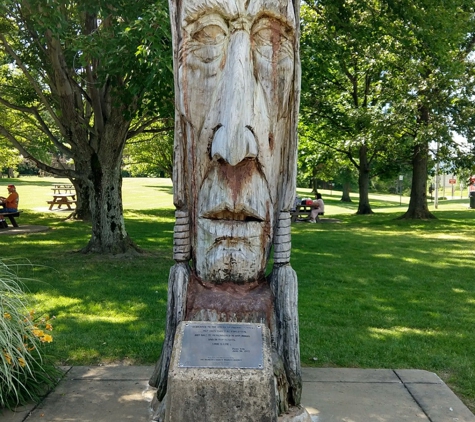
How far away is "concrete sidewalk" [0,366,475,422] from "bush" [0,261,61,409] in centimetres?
13

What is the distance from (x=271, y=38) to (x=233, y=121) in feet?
2.08

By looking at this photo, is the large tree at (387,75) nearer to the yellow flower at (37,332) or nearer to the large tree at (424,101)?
the large tree at (424,101)

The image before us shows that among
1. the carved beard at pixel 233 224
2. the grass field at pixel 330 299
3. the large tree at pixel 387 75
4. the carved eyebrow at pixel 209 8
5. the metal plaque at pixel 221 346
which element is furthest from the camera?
the large tree at pixel 387 75

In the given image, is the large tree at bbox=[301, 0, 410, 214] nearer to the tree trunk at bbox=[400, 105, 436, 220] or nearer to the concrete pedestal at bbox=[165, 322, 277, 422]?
the tree trunk at bbox=[400, 105, 436, 220]

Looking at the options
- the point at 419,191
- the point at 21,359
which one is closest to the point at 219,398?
the point at 21,359

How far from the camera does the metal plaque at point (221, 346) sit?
9.44ft

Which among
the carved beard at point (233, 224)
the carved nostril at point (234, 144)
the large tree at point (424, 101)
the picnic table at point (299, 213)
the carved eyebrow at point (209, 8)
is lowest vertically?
the picnic table at point (299, 213)

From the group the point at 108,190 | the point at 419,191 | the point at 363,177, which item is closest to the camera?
the point at 108,190

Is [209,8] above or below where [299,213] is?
above

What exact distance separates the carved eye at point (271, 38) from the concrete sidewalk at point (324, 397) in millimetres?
2736

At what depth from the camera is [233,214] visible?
325 centimetres

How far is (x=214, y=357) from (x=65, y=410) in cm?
186

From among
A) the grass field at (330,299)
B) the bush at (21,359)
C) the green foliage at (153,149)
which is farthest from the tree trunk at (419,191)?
the bush at (21,359)

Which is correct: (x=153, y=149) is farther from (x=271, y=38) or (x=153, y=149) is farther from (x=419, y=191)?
(x=271, y=38)
